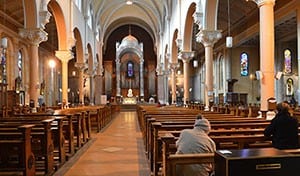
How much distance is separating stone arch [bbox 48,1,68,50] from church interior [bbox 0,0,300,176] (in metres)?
0.06

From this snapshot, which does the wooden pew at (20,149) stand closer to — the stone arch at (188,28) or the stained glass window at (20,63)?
the stone arch at (188,28)

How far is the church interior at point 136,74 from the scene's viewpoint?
691cm

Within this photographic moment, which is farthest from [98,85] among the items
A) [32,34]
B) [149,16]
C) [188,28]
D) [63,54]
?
[32,34]

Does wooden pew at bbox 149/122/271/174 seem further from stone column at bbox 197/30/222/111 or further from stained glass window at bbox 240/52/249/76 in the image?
stained glass window at bbox 240/52/249/76

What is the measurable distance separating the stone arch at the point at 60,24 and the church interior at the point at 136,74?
0.06 meters

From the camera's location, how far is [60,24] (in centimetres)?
2147

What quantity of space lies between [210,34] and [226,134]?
11.1 meters

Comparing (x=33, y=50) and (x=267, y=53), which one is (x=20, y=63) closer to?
(x=33, y=50)

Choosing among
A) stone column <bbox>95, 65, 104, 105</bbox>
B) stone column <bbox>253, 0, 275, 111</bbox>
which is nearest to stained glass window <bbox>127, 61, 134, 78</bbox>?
stone column <bbox>95, 65, 104, 105</bbox>

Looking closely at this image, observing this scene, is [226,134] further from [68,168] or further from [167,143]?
[68,168]

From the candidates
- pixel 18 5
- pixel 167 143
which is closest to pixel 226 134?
pixel 167 143

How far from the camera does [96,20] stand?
3662 cm

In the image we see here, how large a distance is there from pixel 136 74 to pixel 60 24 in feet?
88.4

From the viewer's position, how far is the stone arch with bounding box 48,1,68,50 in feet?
66.8
